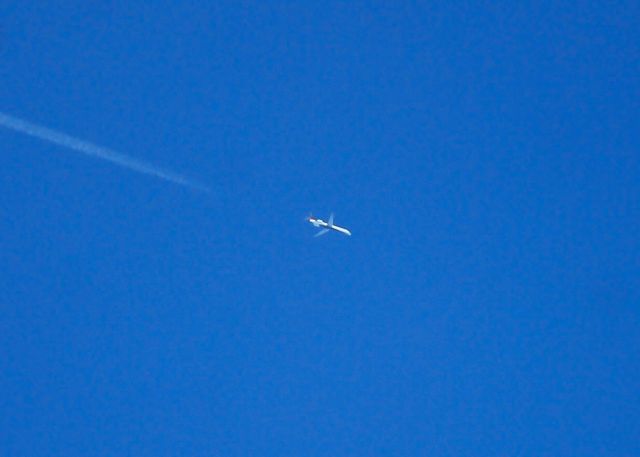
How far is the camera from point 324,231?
627ft
